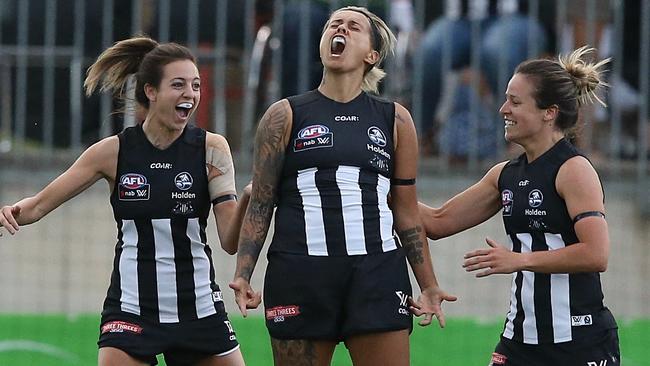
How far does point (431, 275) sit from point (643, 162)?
491cm

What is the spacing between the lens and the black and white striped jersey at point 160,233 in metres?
6.46

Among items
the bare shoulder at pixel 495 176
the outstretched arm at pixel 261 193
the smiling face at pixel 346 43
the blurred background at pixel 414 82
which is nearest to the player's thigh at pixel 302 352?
the outstretched arm at pixel 261 193

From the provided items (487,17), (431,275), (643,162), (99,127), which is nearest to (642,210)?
(643,162)

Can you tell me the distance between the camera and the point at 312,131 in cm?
609

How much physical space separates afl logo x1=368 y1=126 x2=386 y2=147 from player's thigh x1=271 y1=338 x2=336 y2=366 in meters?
0.86

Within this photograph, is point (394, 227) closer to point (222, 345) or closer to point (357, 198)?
point (357, 198)

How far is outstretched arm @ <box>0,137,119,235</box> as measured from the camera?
6.50 metres

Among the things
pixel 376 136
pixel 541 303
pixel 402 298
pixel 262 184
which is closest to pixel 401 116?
pixel 376 136

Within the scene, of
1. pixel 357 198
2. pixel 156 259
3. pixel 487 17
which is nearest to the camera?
pixel 357 198

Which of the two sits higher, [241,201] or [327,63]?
[327,63]

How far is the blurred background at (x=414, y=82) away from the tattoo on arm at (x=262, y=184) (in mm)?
4617

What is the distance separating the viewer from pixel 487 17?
422 inches

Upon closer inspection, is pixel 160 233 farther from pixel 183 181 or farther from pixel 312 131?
pixel 312 131

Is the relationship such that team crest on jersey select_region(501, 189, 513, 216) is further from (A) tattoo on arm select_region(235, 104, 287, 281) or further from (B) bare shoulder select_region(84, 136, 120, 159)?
(B) bare shoulder select_region(84, 136, 120, 159)
